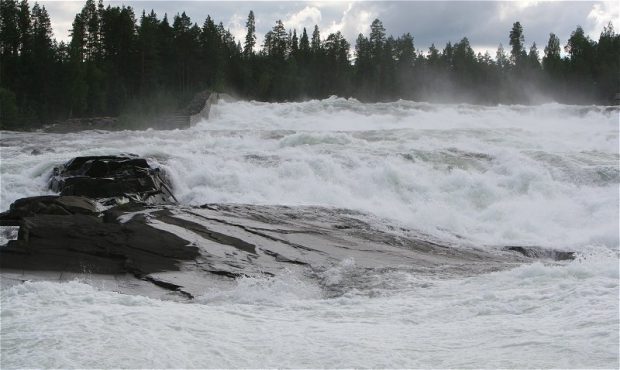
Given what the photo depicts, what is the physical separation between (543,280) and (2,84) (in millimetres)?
43941

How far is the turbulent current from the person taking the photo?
498cm

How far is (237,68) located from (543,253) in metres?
52.8

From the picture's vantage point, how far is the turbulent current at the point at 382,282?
498 cm

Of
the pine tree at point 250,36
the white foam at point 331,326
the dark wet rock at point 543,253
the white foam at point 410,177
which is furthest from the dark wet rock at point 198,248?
the pine tree at point 250,36

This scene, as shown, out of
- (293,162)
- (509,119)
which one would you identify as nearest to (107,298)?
(293,162)

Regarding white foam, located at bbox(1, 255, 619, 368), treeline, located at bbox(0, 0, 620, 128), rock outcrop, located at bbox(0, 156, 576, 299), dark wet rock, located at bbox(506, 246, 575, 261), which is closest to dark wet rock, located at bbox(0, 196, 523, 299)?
rock outcrop, located at bbox(0, 156, 576, 299)

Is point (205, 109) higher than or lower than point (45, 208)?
higher

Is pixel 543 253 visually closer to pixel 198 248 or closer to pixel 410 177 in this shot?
pixel 410 177

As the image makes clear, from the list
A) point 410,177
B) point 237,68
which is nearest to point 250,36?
point 237,68

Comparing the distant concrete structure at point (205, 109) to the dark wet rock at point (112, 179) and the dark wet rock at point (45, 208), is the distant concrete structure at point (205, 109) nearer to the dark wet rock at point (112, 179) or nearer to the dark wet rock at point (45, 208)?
the dark wet rock at point (112, 179)

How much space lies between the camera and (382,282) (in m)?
7.57

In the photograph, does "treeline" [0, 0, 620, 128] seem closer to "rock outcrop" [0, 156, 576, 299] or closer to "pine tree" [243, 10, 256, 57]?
"pine tree" [243, 10, 256, 57]

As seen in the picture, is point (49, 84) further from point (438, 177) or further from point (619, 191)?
point (619, 191)

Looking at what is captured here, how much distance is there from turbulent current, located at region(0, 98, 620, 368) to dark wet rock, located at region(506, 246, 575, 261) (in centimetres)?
33
